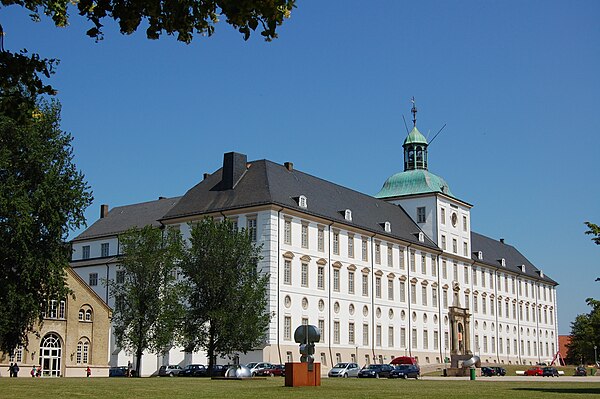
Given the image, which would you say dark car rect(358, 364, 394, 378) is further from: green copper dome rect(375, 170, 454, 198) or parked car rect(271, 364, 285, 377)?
green copper dome rect(375, 170, 454, 198)

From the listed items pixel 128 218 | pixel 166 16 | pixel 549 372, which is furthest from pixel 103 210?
pixel 166 16

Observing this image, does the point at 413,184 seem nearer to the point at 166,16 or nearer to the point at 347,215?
the point at 347,215


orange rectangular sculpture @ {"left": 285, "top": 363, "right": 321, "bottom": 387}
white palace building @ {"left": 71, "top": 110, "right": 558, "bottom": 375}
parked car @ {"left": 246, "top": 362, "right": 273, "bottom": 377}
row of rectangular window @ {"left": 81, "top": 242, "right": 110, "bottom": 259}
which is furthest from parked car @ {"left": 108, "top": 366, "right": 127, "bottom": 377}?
orange rectangular sculpture @ {"left": 285, "top": 363, "right": 321, "bottom": 387}

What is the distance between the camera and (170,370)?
59812 mm

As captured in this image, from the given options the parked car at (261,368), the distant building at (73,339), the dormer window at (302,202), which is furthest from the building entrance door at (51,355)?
the dormer window at (302,202)

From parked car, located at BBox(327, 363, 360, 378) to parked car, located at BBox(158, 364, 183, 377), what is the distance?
35.4 ft

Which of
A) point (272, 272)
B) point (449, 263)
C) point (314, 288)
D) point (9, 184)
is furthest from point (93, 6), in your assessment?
point (449, 263)

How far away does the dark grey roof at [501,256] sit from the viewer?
9473 cm

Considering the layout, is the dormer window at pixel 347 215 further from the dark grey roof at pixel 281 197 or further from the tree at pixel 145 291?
the tree at pixel 145 291

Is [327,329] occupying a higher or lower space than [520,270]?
lower

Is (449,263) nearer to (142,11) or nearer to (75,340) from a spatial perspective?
(75,340)

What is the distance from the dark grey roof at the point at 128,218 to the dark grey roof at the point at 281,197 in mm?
13780

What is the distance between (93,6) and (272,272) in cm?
4961

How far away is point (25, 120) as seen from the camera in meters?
10.6
